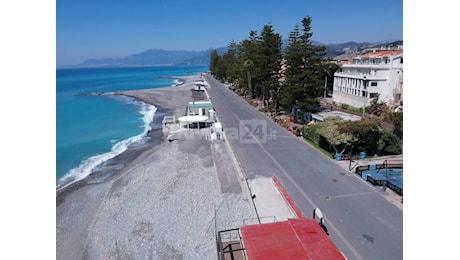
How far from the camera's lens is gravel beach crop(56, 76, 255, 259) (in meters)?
10.8

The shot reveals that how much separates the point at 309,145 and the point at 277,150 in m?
2.69

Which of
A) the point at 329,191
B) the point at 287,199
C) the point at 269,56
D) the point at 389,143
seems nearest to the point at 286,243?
the point at 287,199

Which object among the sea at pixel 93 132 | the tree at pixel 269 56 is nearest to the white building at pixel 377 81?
the tree at pixel 269 56

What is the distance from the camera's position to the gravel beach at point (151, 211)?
10.8m

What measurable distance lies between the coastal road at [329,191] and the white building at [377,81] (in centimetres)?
1209

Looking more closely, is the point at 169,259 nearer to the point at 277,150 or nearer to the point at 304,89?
the point at 277,150

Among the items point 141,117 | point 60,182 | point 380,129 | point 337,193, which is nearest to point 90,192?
point 60,182

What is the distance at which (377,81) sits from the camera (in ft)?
97.5

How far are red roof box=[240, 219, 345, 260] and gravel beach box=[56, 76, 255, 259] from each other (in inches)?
137

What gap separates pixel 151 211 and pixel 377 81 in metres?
26.9

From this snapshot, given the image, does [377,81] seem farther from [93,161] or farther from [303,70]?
[93,161]

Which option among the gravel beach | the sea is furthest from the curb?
the sea

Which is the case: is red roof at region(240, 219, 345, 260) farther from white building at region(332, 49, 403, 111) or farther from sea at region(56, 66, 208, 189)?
white building at region(332, 49, 403, 111)
